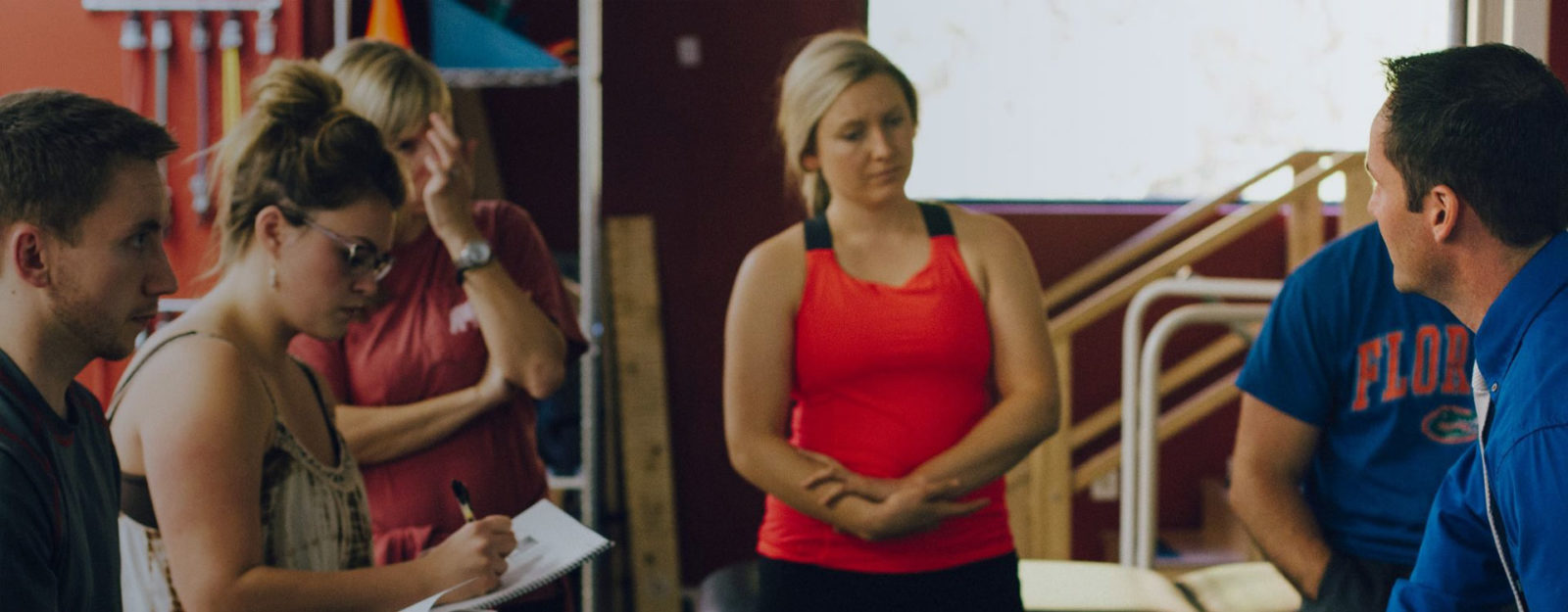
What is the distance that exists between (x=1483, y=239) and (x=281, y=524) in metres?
1.23

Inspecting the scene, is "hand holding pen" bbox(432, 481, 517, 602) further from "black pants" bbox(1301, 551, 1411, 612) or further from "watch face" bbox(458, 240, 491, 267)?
"black pants" bbox(1301, 551, 1411, 612)

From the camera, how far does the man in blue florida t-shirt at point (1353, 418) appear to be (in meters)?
1.78

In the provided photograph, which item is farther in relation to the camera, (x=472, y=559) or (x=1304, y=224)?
(x=1304, y=224)

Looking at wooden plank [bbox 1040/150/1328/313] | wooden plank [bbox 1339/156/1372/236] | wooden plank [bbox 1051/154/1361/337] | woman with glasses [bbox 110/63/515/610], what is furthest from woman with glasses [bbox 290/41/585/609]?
wooden plank [bbox 1339/156/1372/236]

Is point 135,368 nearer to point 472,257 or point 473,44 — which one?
point 472,257

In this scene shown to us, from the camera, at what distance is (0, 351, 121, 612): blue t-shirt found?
996 millimetres

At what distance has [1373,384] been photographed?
1.79m

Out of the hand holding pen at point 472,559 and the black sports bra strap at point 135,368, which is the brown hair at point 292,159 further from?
the hand holding pen at point 472,559

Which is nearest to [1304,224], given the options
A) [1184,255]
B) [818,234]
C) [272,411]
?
[1184,255]

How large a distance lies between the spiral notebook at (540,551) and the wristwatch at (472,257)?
0.45 m

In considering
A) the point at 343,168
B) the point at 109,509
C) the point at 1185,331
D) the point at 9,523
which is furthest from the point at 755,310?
the point at 1185,331

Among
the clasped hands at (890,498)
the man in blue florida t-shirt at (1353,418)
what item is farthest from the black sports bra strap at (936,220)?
the man in blue florida t-shirt at (1353,418)

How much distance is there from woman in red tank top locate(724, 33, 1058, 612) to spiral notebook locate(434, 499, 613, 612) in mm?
358

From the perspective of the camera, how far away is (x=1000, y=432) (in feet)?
6.10
